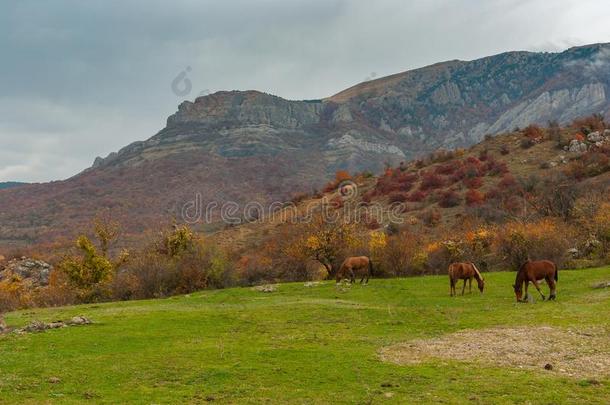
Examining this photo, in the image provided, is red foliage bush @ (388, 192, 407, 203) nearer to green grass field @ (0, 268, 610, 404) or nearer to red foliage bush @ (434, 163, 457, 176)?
red foliage bush @ (434, 163, 457, 176)

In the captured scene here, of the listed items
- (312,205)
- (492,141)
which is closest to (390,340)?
(312,205)

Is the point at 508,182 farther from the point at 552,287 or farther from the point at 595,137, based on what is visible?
the point at 552,287

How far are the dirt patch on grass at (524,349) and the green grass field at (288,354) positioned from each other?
0.64 meters

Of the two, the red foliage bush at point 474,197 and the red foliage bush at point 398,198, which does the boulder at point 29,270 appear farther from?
the red foliage bush at point 474,197

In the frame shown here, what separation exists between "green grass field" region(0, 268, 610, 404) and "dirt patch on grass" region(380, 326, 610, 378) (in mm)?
638

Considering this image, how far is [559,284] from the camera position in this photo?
29.6m

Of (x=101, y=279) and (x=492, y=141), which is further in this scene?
(x=492, y=141)

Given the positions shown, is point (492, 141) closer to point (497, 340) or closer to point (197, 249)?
point (197, 249)

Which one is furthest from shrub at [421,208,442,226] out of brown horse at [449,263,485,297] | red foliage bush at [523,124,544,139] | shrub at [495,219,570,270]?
brown horse at [449,263,485,297]

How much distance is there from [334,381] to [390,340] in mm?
5482

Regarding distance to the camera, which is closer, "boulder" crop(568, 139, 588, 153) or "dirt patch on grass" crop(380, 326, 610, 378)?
"dirt patch on grass" crop(380, 326, 610, 378)

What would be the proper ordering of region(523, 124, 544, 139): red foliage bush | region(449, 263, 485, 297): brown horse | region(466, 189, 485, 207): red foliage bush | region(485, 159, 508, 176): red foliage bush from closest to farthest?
region(449, 263, 485, 297): brown horse
region(466, 189, 485, 207): red foliage bush
region(485, 159, 508, 176): red foliage bush
region(523, 124, 544, 139): red foliage bush

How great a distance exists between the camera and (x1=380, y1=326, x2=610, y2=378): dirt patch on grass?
13.5m

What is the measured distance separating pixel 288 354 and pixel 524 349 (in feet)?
22.6
